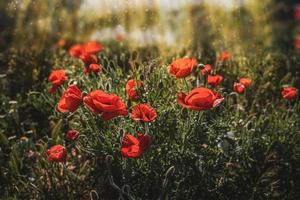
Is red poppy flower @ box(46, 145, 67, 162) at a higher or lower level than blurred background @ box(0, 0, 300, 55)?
lower

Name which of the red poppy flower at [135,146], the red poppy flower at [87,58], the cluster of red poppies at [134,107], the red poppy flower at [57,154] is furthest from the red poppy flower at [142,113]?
the red poppy flower at [87,58]

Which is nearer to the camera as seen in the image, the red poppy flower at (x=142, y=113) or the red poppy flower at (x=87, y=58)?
the red poppy flower at (x=142, y=113)

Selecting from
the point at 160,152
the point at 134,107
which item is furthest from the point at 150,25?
the point at 134,107

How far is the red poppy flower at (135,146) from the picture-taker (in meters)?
2.22

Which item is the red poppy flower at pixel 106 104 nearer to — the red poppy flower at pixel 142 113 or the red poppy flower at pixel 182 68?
the red poppy flower at pixel 142 113

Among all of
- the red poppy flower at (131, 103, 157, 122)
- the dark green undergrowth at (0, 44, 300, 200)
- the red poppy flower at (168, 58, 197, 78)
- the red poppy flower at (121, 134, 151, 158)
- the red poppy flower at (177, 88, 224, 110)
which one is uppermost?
the red poppy flower at (168, 58, 197, 78)

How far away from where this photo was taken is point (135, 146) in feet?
7.33

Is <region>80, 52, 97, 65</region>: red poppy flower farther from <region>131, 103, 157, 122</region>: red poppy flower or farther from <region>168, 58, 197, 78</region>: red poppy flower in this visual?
<region>131, 103, 157, 122</region>: red poppy flower

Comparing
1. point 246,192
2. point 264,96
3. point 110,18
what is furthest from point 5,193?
point 110,18

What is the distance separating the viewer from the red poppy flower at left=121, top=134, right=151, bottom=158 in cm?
222

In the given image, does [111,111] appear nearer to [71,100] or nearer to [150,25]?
[71,100]

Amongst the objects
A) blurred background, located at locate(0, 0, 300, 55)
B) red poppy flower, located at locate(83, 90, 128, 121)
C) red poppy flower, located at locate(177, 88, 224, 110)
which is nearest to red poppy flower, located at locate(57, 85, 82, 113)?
red poppy flower, located at locate(83, 90, 128, 121)

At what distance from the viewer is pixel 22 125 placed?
3.62 m

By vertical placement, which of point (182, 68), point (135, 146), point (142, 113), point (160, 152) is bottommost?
point (160, 152)
